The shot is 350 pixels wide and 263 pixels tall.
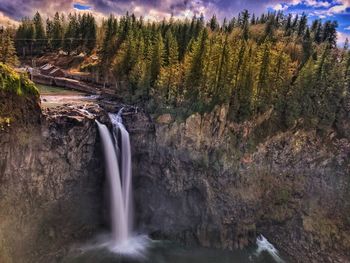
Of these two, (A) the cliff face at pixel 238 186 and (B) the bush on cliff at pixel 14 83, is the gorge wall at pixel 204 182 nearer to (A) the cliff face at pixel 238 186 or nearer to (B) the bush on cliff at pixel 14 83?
(A) the cliff face at pixel 238 186

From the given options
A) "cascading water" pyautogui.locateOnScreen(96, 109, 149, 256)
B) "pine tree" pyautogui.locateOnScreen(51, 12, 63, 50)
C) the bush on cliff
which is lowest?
"cascading water" pyautogui.locateOnScreen(96, 109, 149, 256)

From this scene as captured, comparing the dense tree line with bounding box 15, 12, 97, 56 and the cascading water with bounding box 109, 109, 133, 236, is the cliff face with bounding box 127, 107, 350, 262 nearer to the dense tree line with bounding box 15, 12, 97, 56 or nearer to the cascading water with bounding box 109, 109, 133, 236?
the cascading water with bounding box 109, 109, 133, 236

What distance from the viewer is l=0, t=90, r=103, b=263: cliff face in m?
28.9

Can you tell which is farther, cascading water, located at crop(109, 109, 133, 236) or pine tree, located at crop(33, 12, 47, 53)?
pine tree, located at crop(33, 12, 47, 53)

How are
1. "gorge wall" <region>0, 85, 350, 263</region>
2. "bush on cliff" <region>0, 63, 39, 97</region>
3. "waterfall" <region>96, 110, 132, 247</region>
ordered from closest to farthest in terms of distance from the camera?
1. "bush on cliff" <region>0, 63, 39, 97</region>
2. "gorge wall" <region>0, 85, 350, 263</region>
3. "waterfall" <region>96, 110, 132, 247</region>

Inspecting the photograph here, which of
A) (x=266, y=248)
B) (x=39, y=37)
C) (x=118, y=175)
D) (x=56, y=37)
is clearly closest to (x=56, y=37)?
(x=56, y=37)

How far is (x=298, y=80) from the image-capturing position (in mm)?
43281

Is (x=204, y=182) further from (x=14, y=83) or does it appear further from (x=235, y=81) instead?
(x=14, y=83)

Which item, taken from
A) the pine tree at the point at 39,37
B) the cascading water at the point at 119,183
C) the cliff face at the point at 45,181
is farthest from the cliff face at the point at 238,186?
the pine tree at the point at 39,37

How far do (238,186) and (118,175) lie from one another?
15719 mm

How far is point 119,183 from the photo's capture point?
37562 millimetres

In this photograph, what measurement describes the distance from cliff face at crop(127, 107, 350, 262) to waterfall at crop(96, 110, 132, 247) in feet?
5.57

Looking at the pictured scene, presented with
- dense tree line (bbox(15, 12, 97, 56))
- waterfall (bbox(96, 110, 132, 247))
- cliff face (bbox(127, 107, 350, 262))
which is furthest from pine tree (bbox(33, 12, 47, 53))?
cliff face (bbox(127, 107, 350, 262))

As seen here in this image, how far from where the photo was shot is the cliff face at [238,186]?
128ft
